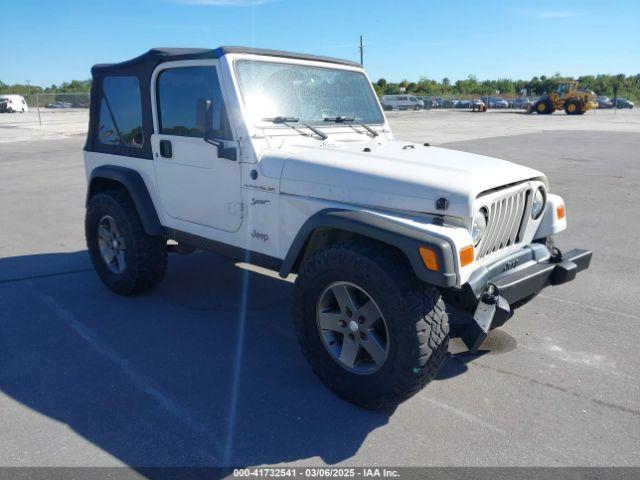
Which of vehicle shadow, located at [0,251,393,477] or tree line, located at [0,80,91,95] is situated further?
tree line, located at [0,80,91,95]

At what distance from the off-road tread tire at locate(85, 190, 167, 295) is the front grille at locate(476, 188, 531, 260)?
2.81m

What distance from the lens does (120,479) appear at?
2686mm

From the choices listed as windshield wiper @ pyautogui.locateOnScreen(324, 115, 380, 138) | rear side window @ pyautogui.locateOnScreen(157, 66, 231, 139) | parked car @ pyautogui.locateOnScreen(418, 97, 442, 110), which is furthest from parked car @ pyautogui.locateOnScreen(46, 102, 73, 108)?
windshield wiper @ pyautogui.locateOnScreen(324, 115, 380, 138)

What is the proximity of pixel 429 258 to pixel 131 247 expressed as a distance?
287 cm

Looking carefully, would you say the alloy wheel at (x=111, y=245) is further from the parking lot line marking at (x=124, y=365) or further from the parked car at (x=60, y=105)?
the parked car at (x=60, y=105)

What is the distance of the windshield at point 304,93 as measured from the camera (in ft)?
12.9

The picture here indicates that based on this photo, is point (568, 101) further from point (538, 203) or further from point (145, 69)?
point (145, 69)

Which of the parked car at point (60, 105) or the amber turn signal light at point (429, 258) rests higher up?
the parked car at point (60, 105)

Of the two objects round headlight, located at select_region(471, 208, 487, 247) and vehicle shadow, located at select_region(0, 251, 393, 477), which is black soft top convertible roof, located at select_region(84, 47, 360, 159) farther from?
round headlight, located at select_region(471, 208, 487, 247)

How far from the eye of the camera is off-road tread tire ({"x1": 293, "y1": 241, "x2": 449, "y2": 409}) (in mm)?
2928

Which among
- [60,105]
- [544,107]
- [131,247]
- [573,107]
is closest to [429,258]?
[131,247]

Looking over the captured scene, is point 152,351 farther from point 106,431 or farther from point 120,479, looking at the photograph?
point 120,479

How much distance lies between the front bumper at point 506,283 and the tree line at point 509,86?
267ft

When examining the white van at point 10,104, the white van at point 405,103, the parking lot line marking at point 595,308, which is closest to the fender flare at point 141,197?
the parking lot line marking at point 595,308
